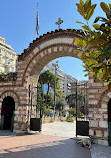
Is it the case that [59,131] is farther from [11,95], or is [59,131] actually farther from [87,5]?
[87,5]

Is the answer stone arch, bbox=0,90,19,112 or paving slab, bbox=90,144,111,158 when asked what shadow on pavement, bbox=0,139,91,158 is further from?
stone arch, bbox=0,90,19,112

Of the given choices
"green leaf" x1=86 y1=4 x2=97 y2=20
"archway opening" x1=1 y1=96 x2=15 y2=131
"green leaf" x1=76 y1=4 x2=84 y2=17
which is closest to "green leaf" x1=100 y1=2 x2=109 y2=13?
"green leaf" x1=86 y1=4 x2=97 y2=20

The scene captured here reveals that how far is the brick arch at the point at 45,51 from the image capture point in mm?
9719

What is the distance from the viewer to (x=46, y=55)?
1046 cm

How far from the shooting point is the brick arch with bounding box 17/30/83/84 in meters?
9.72

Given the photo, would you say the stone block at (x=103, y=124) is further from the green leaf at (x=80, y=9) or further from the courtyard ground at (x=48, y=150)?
the green leaf at (x=80, y=9)

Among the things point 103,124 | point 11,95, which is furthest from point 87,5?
point 11,95

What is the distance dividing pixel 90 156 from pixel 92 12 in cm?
560

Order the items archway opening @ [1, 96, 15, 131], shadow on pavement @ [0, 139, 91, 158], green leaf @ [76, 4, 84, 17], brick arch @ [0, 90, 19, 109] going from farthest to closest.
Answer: archway opening @ [1, 96, 15, 131] → brick arch @ [0, 90, 19, 109] → shadow on pavement @ [0, 139, 91, 158] → green leaf @ [76, 4, 84, 17]

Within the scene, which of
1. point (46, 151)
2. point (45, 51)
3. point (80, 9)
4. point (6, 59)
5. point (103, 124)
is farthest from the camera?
point (6, 59)

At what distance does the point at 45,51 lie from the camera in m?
10.3

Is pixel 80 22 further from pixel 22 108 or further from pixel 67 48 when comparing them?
pixel 22 108

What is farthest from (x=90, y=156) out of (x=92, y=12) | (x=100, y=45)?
(x=92, y=12)

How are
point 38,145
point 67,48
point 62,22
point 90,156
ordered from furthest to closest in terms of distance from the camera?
point 62,22, point 67,48, point 38,145, point 90,156
